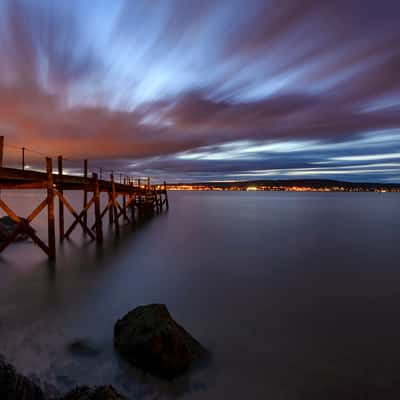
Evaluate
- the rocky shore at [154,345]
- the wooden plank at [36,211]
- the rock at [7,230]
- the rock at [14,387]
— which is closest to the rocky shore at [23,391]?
the rock at [14,387]

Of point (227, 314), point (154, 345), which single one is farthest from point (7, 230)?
point (154, 345)

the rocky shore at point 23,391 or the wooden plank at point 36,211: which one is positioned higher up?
the wooden plank at point 36,211

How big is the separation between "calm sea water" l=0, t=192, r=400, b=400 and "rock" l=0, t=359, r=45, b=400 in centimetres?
104

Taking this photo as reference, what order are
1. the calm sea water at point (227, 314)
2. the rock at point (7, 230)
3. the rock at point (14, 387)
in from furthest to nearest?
the rock at point (7, 230) < the calm sea water at point (227, 314) < the rock at point (14, 387)

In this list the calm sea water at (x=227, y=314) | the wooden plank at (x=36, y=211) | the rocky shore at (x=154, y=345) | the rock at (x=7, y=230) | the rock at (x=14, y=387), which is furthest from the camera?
the rock at (x=7, y=230)

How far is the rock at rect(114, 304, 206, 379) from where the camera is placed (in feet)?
11.5

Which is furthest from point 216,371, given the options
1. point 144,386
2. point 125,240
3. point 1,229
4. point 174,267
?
point 1,229

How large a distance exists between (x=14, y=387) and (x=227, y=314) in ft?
13.9

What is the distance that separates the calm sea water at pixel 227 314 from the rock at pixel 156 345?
0.16 meters

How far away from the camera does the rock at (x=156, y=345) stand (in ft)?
11.5

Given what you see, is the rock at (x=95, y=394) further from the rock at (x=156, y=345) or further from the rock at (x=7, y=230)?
the rock at (x=7, y=230)

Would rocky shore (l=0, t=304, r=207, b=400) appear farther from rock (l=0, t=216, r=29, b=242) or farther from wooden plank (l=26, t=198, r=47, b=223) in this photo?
rock (l=0, t=216, r=29, b=242)

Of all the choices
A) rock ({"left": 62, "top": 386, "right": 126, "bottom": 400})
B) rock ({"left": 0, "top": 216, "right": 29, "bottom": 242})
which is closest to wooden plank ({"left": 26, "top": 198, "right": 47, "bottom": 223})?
rock ({"left": 0, "top": 216, "right": 29, "bottom": 242})

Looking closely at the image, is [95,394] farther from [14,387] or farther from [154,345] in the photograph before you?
[154,345]
